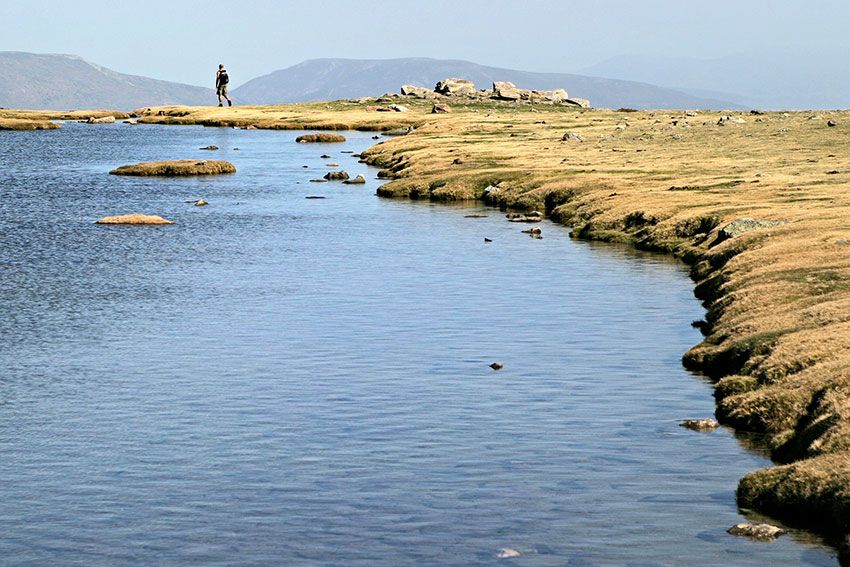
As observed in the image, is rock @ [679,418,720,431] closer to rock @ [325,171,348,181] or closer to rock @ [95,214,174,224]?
rock @ [95,214,174,224]

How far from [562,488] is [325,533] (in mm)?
6123

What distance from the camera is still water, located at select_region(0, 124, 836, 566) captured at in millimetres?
25469

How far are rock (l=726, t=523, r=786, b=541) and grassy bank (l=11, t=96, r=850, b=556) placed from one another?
1.10 m

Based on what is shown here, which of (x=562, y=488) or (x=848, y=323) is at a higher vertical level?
(x=848, y=323)

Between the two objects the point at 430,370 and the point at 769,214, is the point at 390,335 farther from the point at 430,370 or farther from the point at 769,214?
the point at 769,214

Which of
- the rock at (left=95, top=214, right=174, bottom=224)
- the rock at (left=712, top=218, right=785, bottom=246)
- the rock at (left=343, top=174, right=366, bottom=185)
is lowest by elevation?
the rock at (left=95, top=214, right=174, bottom=224)

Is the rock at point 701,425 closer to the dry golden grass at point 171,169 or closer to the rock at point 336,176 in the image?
the rock at point 336,176

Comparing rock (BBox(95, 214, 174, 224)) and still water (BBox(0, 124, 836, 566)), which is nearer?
still water (BBox(0, 124, 836, 566))

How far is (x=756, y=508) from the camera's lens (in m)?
27.1

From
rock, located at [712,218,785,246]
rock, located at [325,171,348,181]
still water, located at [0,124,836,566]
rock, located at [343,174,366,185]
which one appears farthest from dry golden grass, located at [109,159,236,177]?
rock, located at [712,218,785,246]

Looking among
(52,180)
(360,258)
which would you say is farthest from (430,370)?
(52,180)

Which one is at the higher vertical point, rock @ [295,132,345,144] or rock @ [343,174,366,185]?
rock @ [295,132,345,144]

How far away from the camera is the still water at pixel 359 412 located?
83.6 ft

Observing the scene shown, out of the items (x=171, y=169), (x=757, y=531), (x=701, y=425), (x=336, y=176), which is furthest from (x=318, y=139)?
(x=757, y=531)
